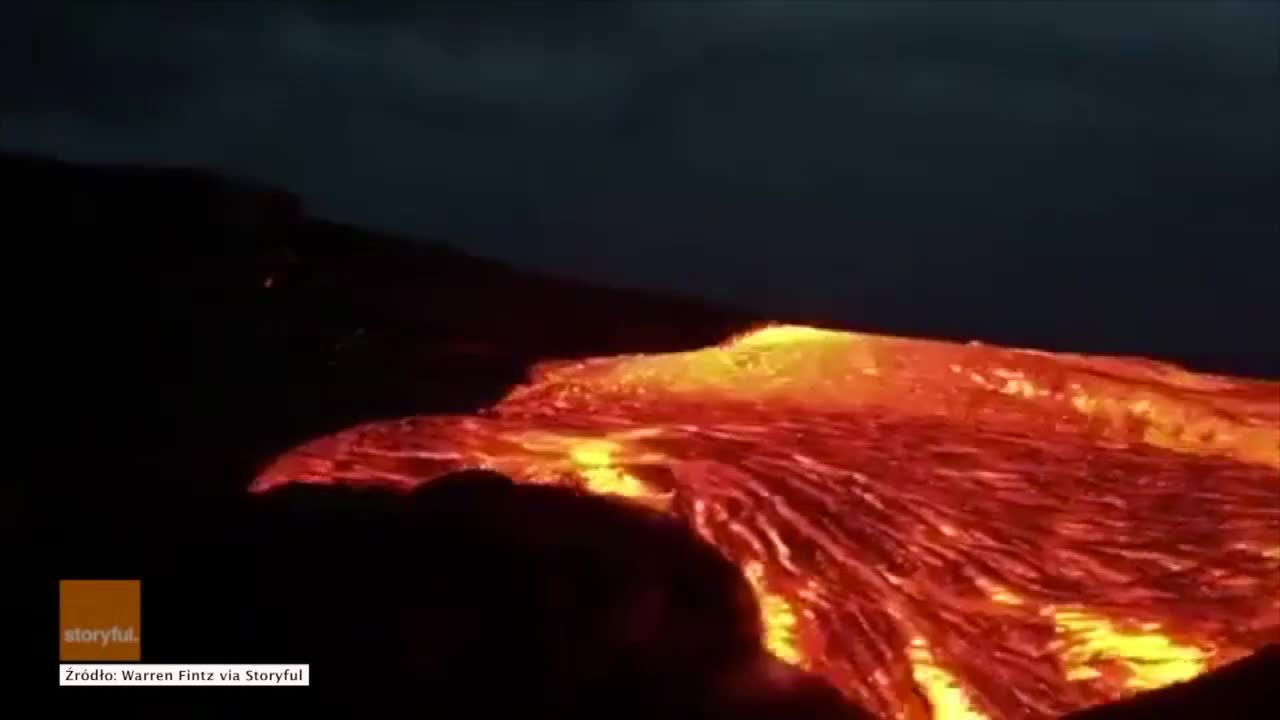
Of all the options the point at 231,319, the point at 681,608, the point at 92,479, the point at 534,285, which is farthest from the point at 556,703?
the point at 534,285

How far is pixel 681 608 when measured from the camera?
3758 mm

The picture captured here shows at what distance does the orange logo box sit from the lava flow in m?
0.52

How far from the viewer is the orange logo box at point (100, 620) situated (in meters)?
3.77

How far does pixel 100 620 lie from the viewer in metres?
3.78

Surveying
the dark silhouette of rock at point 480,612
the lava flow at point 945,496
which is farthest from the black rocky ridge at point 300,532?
the lava flow at point 945,496

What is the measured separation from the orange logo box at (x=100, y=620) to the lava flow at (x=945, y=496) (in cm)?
52

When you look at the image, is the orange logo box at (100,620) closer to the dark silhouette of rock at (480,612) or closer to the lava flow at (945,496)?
the dark silhouette of rock at (480,612)

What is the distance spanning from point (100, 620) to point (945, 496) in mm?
2062
